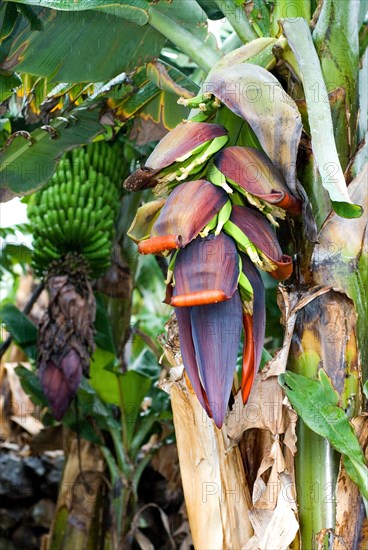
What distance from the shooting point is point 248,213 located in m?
0.71

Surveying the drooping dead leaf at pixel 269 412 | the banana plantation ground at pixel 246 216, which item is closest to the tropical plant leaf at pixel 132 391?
the banana plantation ground at pixel 246 216

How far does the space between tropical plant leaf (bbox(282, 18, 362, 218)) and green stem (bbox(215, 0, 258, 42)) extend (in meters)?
0.15

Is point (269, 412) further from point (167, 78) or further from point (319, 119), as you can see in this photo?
point (167, 78)

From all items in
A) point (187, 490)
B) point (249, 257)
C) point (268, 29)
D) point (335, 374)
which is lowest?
point (187, 490)

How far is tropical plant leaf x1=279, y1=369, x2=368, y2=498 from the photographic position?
756 mm

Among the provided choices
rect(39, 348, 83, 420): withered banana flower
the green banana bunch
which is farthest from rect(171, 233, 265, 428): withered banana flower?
the green banana bunch

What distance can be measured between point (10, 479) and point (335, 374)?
202cm

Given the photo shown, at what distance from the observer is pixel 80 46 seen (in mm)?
1127

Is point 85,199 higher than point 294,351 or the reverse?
higher

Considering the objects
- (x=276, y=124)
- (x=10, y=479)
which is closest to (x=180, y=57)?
(x=276, y=124)

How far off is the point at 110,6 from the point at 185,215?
0.46m

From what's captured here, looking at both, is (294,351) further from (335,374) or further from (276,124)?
(276,124)

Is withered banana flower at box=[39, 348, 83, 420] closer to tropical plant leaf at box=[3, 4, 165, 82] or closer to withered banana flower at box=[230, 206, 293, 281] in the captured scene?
tropical plant leaf at box=[3, 4, 165, 82]

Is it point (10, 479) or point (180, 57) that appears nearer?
point (180, 57)
